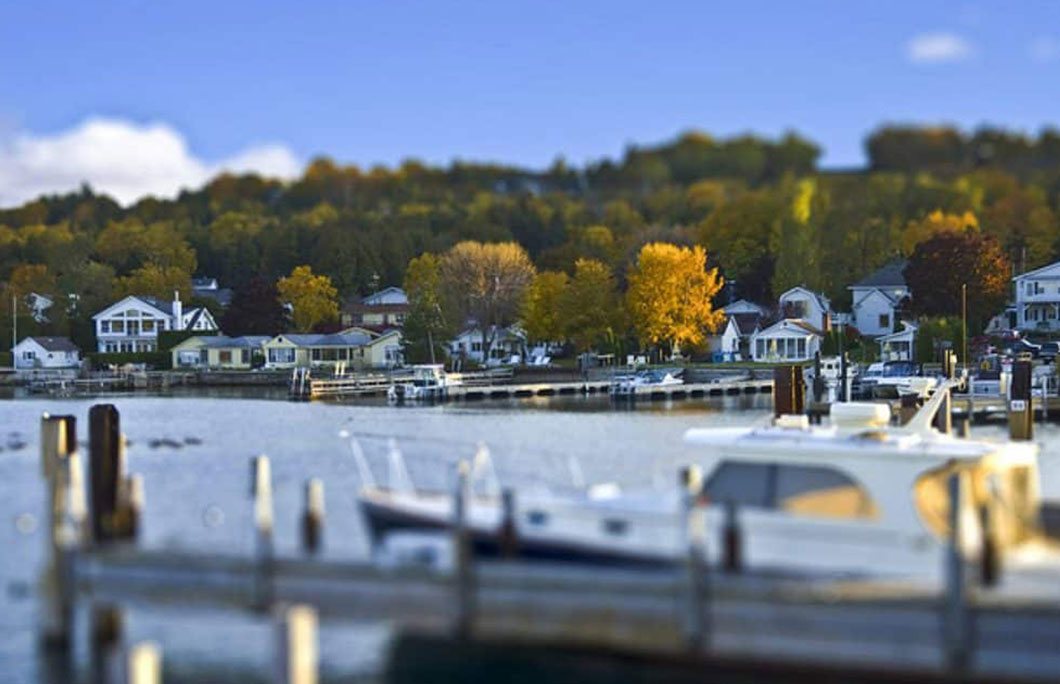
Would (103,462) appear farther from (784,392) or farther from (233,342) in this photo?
(233,342)

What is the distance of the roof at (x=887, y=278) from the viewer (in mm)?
123512

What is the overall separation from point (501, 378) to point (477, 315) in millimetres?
19447

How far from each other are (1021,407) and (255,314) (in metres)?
96.9

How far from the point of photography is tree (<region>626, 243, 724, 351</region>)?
11550 cm

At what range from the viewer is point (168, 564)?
2200 centimetres

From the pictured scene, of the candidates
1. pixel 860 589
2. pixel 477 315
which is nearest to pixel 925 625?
pixel 860 589

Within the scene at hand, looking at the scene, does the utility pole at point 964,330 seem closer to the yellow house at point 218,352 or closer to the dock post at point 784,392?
the dock post at point 784,392

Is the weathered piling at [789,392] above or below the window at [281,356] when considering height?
below

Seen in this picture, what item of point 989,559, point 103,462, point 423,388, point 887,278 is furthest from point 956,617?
point 887,278

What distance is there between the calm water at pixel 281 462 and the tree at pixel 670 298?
938 inches

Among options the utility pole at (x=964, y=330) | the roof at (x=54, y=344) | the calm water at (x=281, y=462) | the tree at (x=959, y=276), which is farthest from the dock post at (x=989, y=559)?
the roof at (x=54, y=344)

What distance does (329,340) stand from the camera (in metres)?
129

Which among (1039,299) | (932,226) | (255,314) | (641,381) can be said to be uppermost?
(932,226)

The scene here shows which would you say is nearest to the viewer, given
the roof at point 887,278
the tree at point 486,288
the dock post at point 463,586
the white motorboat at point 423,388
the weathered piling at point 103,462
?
the dock post at point 463,586
